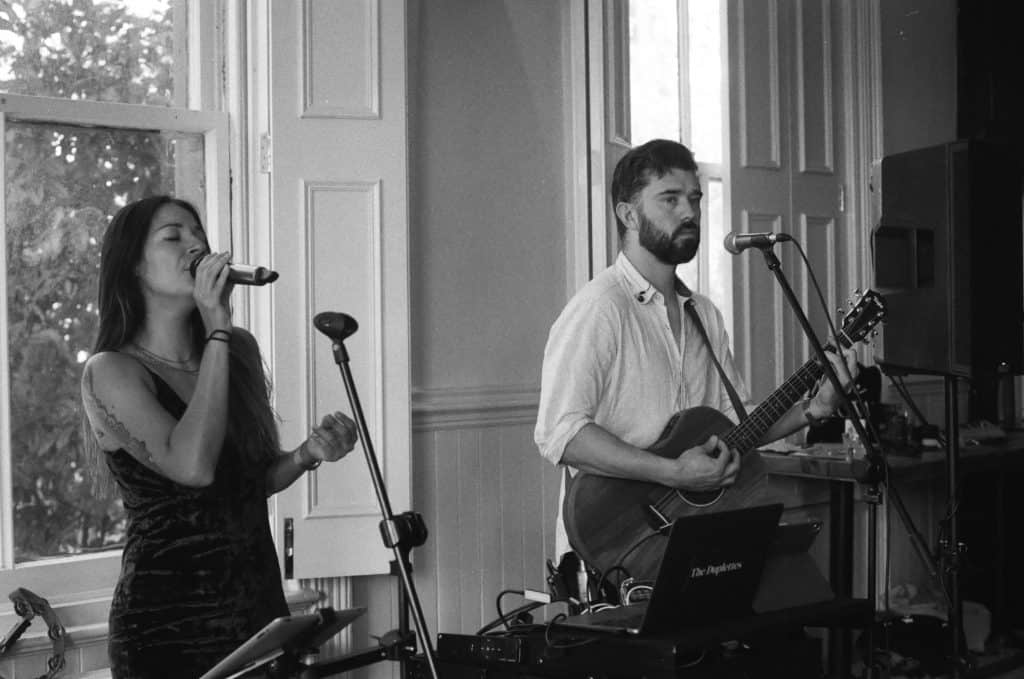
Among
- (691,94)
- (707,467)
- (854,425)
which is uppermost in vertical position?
(691,94)

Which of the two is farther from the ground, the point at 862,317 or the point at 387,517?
the point at 862,317

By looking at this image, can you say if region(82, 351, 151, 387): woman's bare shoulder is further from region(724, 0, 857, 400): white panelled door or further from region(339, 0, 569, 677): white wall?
region(724, 0, 857, 400): white panelled door

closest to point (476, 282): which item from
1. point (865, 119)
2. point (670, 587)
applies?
point (670, 587)

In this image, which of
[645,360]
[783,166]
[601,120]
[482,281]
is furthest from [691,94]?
[645,360]

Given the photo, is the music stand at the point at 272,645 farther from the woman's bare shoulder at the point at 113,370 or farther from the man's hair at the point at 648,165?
the man's hair at the point at 648,165

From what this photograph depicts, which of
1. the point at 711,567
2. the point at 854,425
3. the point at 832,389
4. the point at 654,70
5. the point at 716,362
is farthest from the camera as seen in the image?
the point at 654,70

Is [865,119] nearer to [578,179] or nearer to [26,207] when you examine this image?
[578,179]

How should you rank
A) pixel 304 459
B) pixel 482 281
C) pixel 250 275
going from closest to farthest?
pixel 250 275 < pixel 304 459 < pixel 482 281

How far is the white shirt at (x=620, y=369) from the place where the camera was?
296cm

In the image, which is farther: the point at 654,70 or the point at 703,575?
the point at 654,70

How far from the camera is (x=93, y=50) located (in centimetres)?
306

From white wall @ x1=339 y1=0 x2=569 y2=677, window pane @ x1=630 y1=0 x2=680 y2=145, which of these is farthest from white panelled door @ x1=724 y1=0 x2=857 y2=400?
white wall @ x1=339 y1=0 x2=569 y2=677

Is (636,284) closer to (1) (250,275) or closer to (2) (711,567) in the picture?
(2) (711,567)

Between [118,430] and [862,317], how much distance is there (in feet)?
6.01
